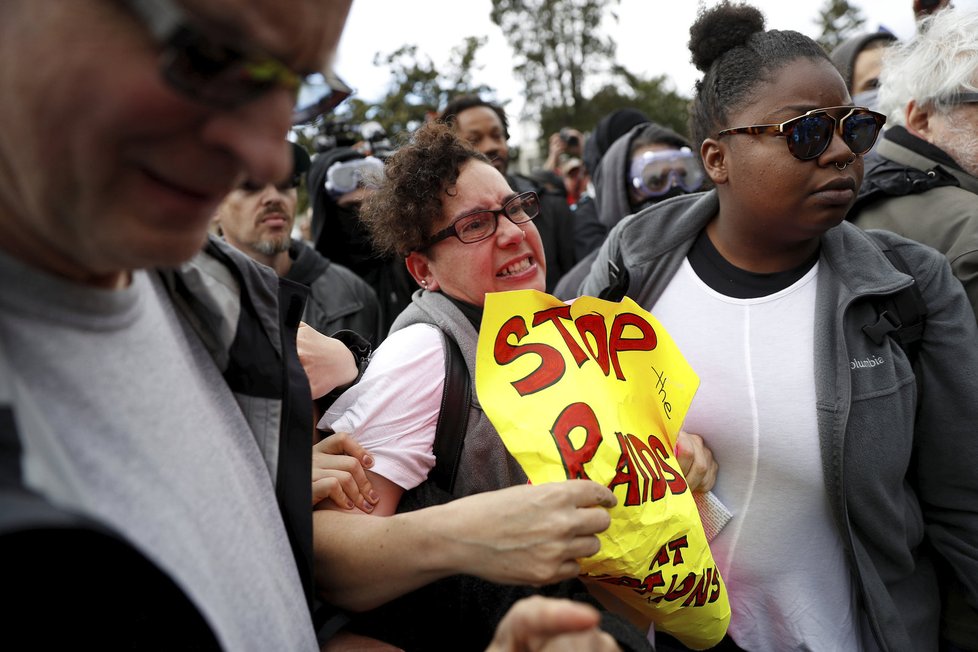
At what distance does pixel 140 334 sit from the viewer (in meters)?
0.99

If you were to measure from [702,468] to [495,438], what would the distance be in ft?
1.96

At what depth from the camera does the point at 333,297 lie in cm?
382

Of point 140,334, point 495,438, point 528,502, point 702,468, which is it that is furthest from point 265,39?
point 702,468

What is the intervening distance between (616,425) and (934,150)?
1861 mm

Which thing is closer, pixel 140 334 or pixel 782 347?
pixel 140 334

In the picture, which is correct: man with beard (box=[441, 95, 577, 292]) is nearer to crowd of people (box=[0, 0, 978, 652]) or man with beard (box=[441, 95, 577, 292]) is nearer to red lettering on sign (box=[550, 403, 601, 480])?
crowd of people (box=[0, 0, 978, 652])

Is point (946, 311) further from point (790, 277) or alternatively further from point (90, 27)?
point (90, 27)

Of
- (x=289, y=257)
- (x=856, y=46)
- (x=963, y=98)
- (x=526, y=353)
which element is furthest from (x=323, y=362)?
(x=856, y=46)

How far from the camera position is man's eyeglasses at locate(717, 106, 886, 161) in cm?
185

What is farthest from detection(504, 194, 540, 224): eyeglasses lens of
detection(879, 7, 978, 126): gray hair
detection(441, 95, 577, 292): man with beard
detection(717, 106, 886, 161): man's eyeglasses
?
detection(441, 95, 577, 292): man with beard

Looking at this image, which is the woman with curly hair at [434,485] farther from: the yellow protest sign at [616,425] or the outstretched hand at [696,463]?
the outstretched hand at [696,463]

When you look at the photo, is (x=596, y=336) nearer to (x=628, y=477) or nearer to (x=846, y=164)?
(x=628, y=477)

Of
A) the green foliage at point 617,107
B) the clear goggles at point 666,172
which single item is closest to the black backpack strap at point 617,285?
the clear goggles at point 666,172

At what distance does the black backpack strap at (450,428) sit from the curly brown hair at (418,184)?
524 millimetres
